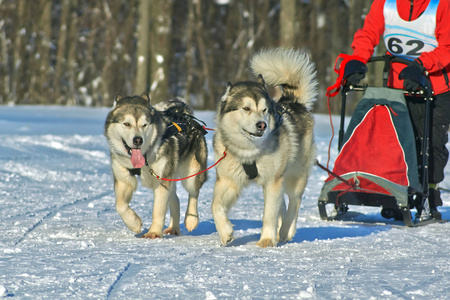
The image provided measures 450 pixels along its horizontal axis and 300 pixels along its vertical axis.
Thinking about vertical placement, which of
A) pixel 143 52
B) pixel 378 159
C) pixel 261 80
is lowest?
pixel 378 159

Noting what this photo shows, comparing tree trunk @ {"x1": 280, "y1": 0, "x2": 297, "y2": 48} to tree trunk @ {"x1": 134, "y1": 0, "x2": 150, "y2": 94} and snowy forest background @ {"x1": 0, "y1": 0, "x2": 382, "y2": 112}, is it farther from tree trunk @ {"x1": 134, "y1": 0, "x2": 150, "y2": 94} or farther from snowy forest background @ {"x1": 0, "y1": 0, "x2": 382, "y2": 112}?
snowy forest background @ {"x1": 0, "y1": 0, "x2": 382, "y2": 112}

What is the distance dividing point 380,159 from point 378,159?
0.01m

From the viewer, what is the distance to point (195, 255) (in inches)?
145

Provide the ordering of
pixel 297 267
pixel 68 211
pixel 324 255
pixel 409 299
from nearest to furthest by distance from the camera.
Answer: pixel 409 299, pixel 297 267, pixel 324 255, pixel 68 211

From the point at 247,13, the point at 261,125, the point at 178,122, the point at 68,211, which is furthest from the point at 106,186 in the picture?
the point at 247,13

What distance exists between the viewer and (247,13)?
944 inches

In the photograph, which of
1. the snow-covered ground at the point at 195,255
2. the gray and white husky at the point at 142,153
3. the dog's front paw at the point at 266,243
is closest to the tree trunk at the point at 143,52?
the snow-covered ground at the point at 195,255

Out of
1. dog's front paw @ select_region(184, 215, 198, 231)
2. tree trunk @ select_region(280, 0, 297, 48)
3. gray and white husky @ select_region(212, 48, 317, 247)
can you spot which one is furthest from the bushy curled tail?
tree trunk @ select_region(280, 0, 297, 48)

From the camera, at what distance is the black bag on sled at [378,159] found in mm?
4867

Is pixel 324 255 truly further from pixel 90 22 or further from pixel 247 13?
pixel 90 22

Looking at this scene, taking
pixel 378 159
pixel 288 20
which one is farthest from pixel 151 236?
pixel 288 20

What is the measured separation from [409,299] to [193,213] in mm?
2254

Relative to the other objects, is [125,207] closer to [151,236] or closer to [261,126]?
[151,236]

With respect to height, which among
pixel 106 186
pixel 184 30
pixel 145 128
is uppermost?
pixel 184 30
